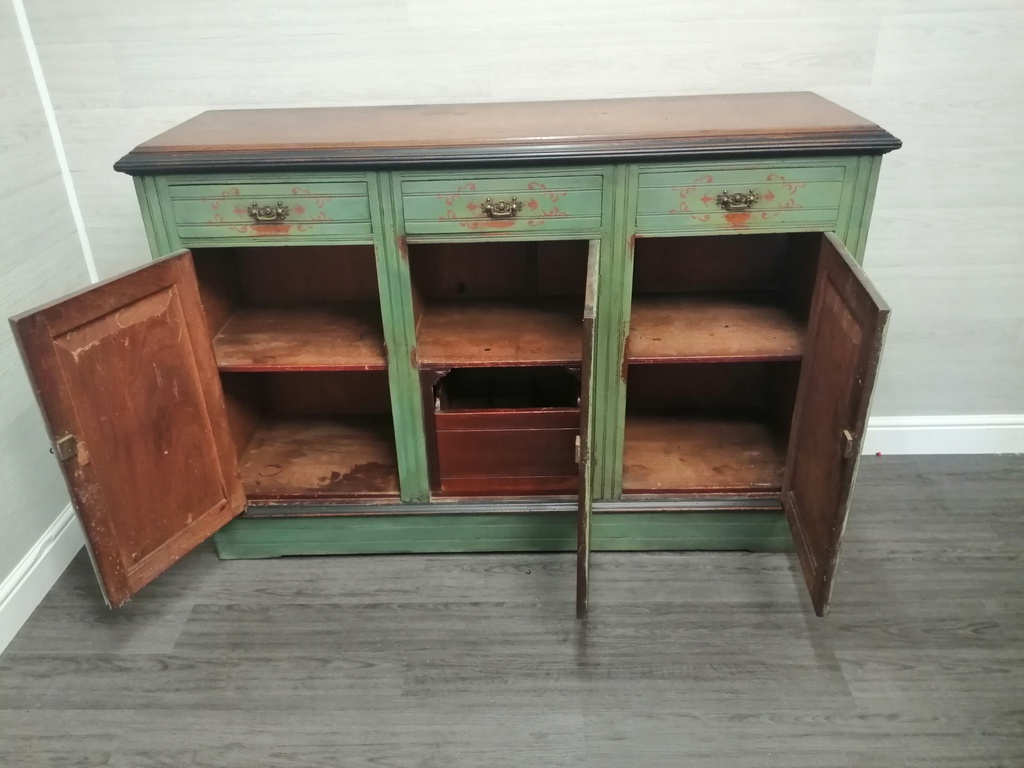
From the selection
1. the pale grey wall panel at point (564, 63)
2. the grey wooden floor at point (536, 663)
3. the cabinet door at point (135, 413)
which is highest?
the pale grey wall panel at point (564, 63)

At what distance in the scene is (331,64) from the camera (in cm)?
196

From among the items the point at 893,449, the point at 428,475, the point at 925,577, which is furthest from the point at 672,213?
the point at 893,449

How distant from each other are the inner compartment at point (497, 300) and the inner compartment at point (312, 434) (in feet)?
1.15

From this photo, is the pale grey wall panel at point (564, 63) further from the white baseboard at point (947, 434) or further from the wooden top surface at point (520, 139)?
the white baseboard at point (947, 434)

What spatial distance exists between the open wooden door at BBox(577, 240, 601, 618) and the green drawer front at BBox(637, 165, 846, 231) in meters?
0.16

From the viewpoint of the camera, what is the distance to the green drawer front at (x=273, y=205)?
5.25 ft

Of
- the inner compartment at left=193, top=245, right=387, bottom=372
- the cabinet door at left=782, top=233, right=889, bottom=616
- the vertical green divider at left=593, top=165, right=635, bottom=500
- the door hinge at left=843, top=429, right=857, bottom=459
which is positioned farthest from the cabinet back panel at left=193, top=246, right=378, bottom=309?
the door hinge at left=843, top=429, right=857, bottom=459

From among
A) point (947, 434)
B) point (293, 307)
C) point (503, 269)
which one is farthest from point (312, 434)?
point (947, 434)

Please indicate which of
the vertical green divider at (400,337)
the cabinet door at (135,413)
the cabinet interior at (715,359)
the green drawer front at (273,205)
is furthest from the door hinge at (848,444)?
the cabinet door at (135,413)

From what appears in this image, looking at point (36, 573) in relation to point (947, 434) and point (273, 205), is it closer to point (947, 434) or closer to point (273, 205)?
point (273, 205)

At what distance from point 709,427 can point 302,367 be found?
1.16 meters

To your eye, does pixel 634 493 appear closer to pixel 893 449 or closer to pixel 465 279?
pixel 465 279

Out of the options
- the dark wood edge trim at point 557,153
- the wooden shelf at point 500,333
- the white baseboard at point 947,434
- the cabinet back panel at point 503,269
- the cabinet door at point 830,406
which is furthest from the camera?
the white baseboard at point 947,434

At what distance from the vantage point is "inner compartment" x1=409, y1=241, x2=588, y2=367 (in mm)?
1800
